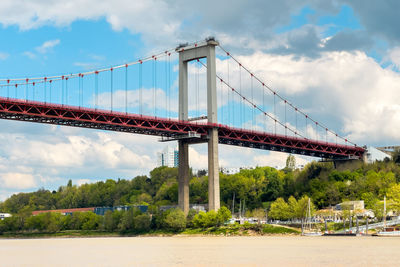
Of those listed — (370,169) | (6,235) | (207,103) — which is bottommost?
(6,235)

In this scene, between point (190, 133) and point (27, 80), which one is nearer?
point (27, 80)

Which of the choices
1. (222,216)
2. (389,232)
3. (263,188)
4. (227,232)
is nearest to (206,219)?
(222,216)

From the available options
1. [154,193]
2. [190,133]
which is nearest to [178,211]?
[190,133]

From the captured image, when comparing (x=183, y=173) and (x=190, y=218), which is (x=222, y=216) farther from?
(x=183, y=173)

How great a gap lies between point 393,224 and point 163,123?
39.5 m

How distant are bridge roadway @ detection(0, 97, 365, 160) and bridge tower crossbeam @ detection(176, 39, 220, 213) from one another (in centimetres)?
243

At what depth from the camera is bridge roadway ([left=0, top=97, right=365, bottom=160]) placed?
8794cm

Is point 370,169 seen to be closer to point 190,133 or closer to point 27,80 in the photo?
point 190,133

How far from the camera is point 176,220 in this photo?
104938 millimetres

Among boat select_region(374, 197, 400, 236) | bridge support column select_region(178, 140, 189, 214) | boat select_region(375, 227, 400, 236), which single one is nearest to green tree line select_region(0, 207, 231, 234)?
bridge support column select_region(178, 140, 189, 214)

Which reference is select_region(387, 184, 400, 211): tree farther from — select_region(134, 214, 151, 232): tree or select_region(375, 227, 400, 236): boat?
select_region(134, 214, 151, 232): tree

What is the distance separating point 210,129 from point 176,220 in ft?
54.6

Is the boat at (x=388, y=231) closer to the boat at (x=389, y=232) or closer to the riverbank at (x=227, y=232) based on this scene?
the boat at (x=389, y=232)

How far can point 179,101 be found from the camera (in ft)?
363
